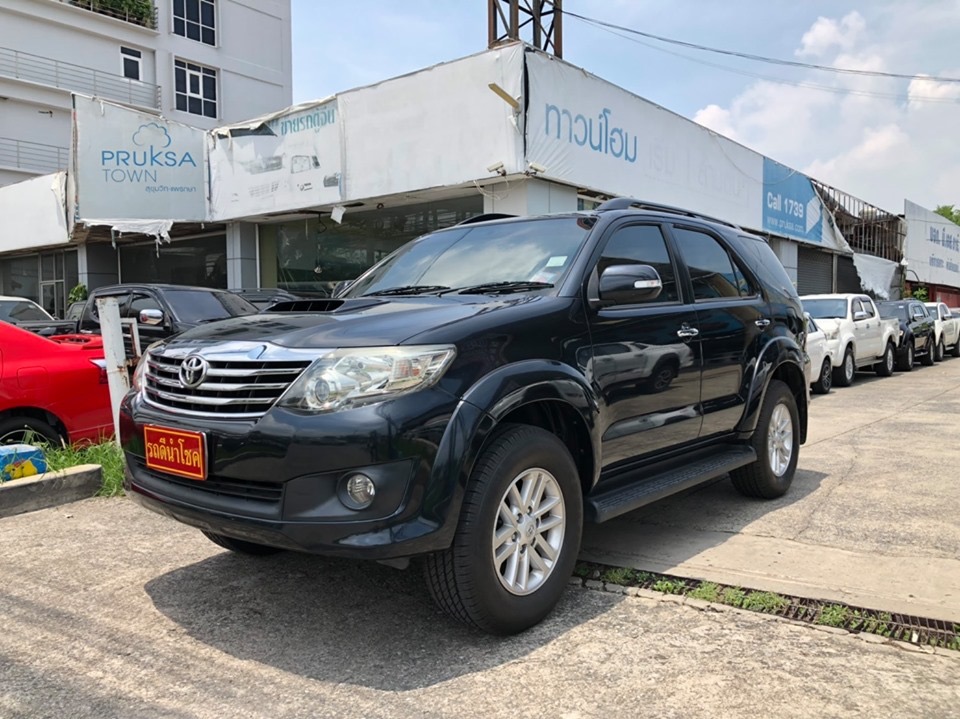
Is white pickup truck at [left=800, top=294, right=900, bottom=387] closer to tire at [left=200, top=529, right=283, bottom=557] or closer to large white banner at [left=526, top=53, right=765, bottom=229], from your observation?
large white banner at [left=526, top=53, right=765, bottom=229]

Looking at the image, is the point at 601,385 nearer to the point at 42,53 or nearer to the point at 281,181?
the point at 281,181

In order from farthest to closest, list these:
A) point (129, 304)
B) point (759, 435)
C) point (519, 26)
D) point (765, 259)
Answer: point (519, 26), point (129, 304), point (765, 259), point (759, 435)

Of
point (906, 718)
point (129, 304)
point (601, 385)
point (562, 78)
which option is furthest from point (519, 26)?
point (906, 718)

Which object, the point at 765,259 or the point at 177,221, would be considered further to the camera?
the point at 177,221

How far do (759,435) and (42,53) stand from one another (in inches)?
1363

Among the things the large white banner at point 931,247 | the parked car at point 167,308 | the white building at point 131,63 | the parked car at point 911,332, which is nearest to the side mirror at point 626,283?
the parked car at point 167,308

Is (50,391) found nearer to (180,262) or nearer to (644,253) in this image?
(644,253)

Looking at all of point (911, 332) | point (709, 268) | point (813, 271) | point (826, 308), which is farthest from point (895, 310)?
point (709, 268)

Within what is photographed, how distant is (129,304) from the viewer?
9.52 meters

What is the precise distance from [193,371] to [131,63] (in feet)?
115

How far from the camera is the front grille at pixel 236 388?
113 inches

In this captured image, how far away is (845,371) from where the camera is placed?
1301 cm

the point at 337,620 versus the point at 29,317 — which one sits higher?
the point at 29,317

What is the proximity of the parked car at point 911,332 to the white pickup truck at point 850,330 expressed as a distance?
5.58ft
